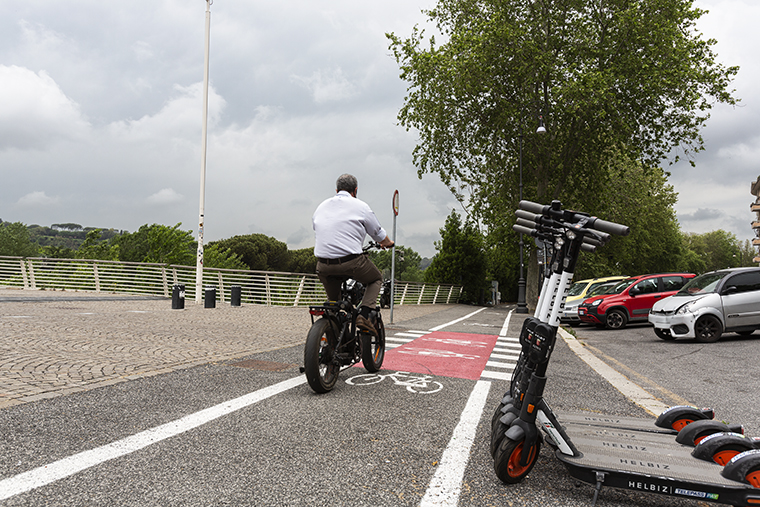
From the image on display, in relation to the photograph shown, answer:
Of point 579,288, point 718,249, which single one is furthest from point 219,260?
point 718,249

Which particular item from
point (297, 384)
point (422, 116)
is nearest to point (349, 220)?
point (297, 384)

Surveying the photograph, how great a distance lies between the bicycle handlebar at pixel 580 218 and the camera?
2565 mm

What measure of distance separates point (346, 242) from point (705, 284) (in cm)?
1085

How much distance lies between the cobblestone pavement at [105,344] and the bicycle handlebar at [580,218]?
403 centimetres

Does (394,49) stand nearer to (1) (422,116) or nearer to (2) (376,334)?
(1) (422,116)

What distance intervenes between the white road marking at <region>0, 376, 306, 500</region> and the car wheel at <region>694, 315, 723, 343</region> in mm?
10398

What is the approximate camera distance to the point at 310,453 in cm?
305

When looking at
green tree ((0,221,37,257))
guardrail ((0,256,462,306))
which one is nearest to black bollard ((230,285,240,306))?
guardrail ((0,256,462,306))

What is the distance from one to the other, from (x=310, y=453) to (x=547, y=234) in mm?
1941

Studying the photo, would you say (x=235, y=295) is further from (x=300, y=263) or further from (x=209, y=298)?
(x=300, y=263)

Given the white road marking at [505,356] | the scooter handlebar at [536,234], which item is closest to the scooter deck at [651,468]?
the scooter handlebar at [536,234]

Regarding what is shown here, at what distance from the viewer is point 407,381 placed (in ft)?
17.6

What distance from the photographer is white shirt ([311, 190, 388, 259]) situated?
4.69 metres

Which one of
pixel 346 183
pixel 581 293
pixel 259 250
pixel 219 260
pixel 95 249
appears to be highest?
pixel 259 250
